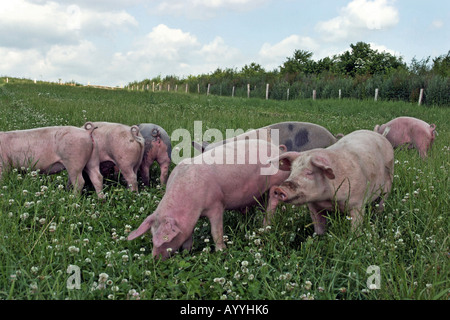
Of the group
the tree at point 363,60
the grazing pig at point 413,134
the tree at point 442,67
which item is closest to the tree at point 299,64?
the tree at point 363,60

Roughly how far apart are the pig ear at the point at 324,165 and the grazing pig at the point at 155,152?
276cm

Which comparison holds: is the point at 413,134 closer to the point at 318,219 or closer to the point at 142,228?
the point at 318,219

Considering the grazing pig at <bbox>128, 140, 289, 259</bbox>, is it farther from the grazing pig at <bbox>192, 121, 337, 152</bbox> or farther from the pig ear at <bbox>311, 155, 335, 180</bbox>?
the grazing pig at <bbox>192, 121, 337, 152</bbox>

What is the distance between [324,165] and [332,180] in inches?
8.8

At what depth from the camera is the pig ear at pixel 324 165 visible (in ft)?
10.8

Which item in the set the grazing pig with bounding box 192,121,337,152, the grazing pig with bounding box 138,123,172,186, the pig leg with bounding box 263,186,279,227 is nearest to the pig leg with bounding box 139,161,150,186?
the grazing pig with bounding box 138,123,172,186

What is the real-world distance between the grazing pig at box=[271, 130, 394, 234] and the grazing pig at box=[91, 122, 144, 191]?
7.38 ft

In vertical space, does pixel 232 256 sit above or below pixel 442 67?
below

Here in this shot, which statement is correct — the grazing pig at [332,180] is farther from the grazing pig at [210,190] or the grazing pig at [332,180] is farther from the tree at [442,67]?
the tree at [442,67]

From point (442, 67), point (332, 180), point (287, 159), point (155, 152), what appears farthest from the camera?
point (442, 67)

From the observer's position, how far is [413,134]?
7727 millimetres

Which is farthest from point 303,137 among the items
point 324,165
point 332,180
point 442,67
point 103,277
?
point 442,67
